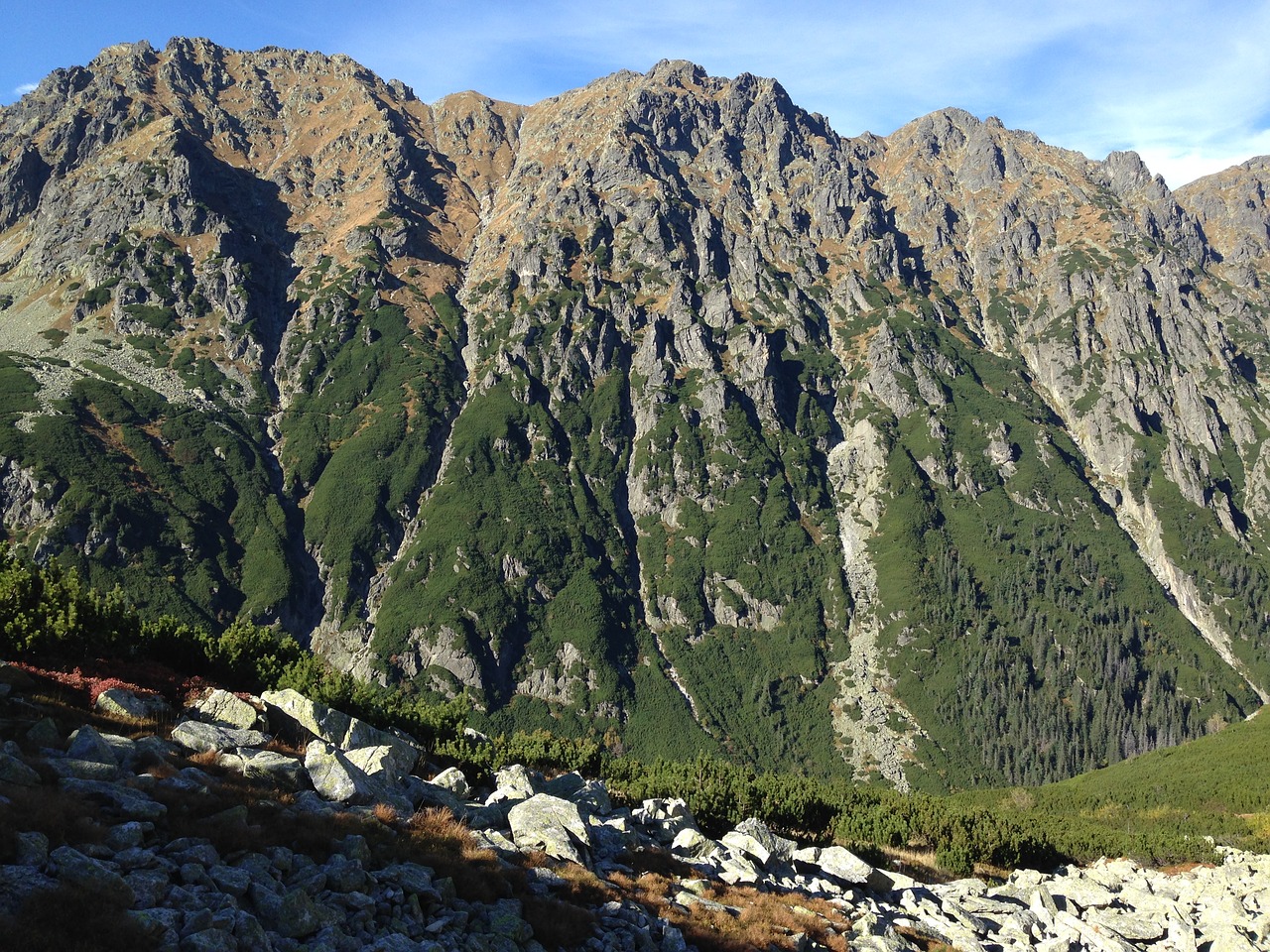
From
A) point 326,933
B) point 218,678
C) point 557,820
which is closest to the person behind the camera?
point 326,933

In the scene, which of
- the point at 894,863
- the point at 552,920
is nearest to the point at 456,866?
the point at 552,920

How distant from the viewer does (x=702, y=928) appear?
78.2 feet

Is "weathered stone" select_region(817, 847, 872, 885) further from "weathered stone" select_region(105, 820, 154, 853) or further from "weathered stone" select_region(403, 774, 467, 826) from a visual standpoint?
"weathered stone" select_region(105, 820, 154, 853)

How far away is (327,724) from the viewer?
3541 centimetres

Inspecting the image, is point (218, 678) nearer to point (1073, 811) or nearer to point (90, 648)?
point (90, 648)

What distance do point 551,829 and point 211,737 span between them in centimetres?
1295

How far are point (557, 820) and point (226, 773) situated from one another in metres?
11.7

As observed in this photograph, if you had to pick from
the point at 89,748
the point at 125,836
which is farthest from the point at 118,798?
the point at 89,748

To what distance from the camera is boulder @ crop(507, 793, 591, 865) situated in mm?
26609

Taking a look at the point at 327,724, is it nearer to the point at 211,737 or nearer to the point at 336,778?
the point at 211,737

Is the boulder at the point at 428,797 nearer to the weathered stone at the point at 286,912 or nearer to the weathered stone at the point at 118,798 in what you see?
the weathered stone at the point at 118,798

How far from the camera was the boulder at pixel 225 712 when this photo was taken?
3203cm

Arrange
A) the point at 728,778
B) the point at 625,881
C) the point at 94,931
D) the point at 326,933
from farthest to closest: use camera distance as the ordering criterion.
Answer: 1. the point at 728,778
2. the point at 625,881
3. the point at 326,933
4. the point at 94,931

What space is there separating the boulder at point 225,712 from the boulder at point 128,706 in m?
1.47
